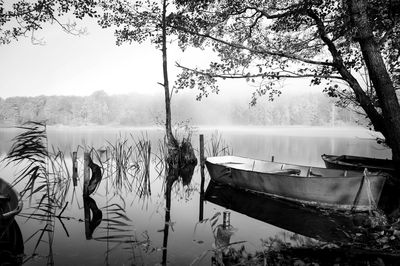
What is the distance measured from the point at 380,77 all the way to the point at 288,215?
4254mm

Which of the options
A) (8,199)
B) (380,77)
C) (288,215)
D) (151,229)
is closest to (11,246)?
(8,199)

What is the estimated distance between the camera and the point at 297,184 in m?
8.48

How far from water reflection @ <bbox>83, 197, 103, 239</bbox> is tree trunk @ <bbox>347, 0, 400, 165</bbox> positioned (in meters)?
7.44

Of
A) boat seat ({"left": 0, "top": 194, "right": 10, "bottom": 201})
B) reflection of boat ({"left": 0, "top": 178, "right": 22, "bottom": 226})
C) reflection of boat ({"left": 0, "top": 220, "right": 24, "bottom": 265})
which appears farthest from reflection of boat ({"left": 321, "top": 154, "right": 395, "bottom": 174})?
boat seat ({"left": 0, "top": 194, "right": 10, "bottom": 201})

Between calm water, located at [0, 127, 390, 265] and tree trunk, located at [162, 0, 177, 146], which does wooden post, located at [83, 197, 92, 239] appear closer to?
calm water, located at [0, 127, 390, 265]

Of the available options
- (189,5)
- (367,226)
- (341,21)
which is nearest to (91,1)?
(189,5)

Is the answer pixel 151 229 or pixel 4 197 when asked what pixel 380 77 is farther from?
pixel 4 197

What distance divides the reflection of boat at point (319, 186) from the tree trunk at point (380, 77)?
109cm

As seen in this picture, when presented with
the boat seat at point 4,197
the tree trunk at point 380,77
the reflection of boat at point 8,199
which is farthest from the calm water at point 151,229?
the tree trunk at point 380,77

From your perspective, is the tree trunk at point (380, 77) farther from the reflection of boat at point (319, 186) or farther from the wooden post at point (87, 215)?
the wooden post at point (87, 215)

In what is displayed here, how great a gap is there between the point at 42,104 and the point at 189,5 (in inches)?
4918

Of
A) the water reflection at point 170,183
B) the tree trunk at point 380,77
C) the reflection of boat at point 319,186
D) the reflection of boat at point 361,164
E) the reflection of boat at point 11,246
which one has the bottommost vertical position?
the water reflection at point 170,183

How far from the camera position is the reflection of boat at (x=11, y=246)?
481 cm

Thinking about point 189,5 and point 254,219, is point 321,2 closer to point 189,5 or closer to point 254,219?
point 189,5
